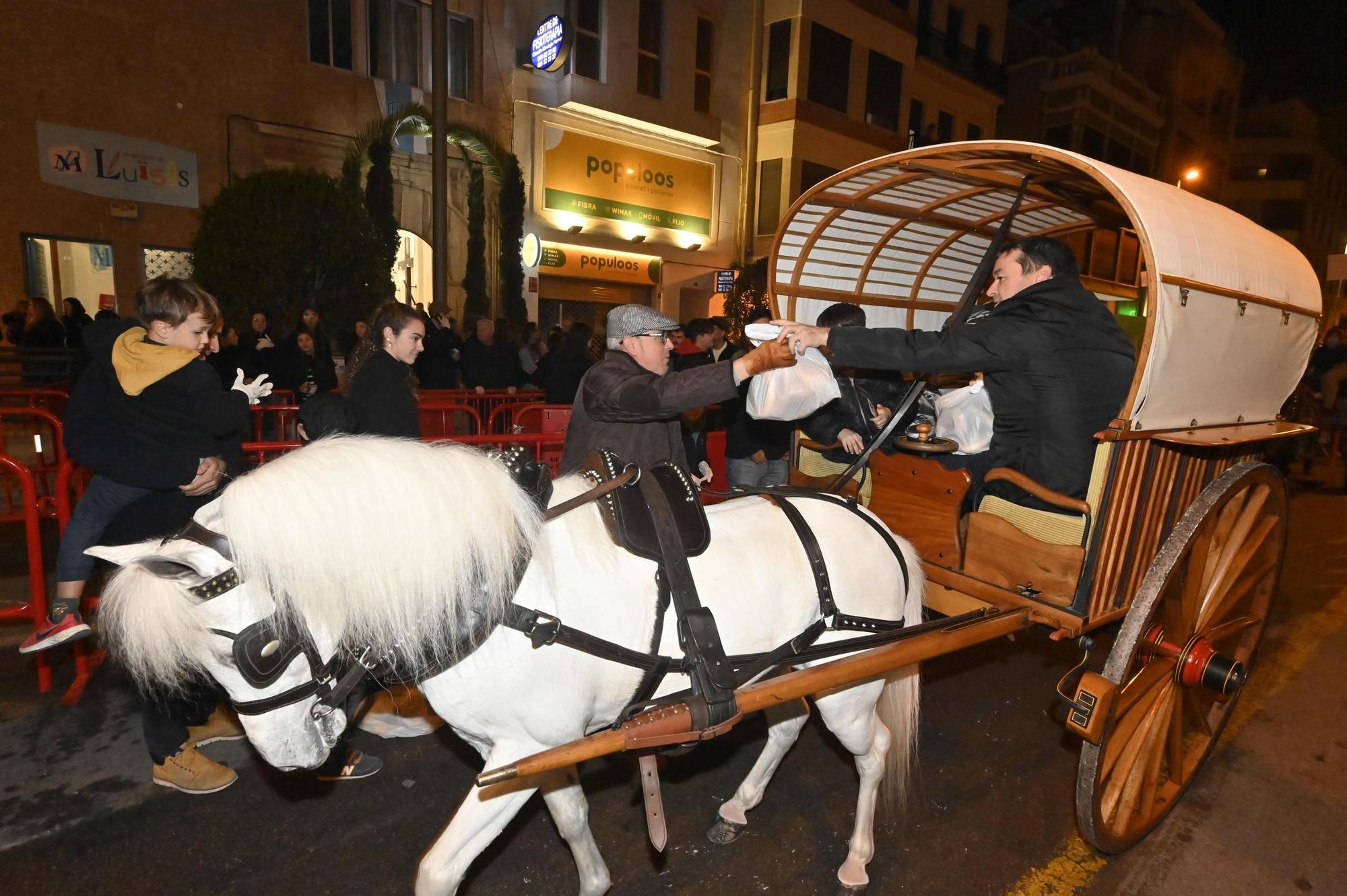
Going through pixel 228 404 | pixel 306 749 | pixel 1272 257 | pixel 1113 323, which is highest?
pixel 1272 257

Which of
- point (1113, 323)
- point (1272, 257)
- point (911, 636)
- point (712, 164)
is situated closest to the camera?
point (911, 636)

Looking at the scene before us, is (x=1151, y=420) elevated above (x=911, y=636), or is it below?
above

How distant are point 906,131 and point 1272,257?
2029cm

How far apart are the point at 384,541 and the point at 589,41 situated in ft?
55.8

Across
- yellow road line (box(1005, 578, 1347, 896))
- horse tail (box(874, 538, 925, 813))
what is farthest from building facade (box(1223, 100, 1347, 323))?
horse tail (box(874, 538, 925, 813))

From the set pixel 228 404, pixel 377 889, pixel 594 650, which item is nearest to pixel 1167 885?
pixel 594 650

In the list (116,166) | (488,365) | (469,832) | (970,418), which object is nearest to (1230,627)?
(970,418)

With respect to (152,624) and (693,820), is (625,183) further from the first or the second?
(152,624)

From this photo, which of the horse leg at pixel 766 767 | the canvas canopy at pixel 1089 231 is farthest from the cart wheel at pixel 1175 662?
the horse leg at pixel 766 767

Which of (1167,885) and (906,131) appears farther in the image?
(906,131)

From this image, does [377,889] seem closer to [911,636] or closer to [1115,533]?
[911,636]

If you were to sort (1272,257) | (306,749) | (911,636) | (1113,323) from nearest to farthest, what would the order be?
(306,749), (911,636), (1113,323), (1272,257)

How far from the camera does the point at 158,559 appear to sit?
159cm

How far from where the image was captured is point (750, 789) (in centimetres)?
300
